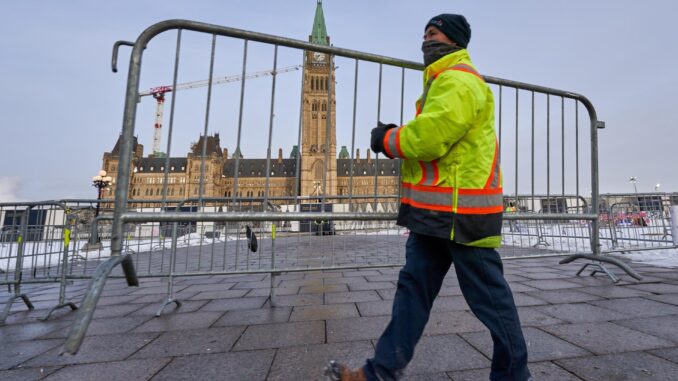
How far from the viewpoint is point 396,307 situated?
149cm

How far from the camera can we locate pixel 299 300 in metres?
3.48

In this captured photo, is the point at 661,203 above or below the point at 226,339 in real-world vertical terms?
above

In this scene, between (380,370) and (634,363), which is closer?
(380,370)

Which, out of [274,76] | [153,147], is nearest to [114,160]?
[153,147]

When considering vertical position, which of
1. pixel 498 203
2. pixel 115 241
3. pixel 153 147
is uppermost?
pixel 153 147

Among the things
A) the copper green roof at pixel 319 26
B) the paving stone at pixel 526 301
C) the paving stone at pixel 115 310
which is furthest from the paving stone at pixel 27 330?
the copper green roof at pixel 319 26

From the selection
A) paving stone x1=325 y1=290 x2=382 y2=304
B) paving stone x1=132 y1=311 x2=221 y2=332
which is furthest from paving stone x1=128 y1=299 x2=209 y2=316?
paving stone x1=325 y1=290 x2=382 y2=304

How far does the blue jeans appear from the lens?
53.4 inches

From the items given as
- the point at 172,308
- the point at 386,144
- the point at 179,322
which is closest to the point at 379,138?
the point at 386,144

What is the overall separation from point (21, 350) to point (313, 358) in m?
2.19

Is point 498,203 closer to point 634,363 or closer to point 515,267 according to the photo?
point 634,363

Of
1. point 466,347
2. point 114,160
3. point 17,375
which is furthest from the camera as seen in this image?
point 114,160

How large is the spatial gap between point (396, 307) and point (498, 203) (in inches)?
27.4

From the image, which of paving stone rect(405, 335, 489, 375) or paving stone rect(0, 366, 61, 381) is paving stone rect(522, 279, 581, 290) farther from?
paving stone rect(0, 366, 61, 381)
